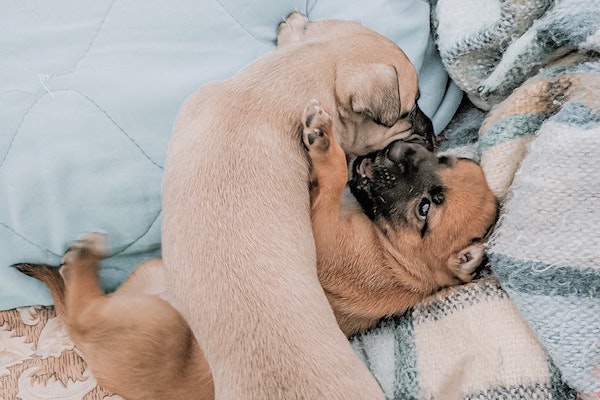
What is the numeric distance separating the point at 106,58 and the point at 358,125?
29.6 inches

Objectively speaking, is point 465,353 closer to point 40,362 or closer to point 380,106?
point 380,106

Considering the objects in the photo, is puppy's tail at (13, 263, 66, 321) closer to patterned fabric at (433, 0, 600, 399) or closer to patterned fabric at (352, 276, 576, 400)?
patterned fabric at (352, 276, 576, 400)

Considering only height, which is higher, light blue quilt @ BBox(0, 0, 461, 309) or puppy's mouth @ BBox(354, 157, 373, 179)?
light blue quilt @ BBox(0, 0, 461, 309)

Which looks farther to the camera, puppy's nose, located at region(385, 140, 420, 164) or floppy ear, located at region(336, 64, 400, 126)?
puppy's nose, located at region(385, 140, 420, 164)

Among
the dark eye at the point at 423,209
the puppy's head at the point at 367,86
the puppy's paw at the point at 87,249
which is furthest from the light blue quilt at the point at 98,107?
the dark eye at the point at 423,209

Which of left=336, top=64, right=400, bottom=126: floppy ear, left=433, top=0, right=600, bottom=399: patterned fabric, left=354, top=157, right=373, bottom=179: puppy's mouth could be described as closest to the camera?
left=433, top=0, right=600, bottom=399: patterned fabric

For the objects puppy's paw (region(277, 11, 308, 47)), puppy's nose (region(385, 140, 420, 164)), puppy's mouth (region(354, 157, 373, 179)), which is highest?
puppy's paw (region(277, 11, 308, 47))

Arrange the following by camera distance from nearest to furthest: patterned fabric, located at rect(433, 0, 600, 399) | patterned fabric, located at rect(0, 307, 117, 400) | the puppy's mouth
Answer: patterned fabric, located at rect(433, 0, 600, 399)
patterned fabric, located at rect(0, 307, 117, 400)
the puppy's mouth

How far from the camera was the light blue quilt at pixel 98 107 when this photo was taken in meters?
1.84

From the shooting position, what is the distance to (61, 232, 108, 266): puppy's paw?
6.06ft

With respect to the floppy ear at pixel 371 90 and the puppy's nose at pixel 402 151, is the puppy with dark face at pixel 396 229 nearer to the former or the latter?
the puppy's nose at pixel 402 151

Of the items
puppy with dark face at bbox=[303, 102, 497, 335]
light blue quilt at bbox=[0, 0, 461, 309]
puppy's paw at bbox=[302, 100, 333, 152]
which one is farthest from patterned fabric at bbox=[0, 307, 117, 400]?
puppy's paw at bbox=[302, 100, 333, 152]

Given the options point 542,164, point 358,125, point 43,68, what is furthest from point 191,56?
point 542,164

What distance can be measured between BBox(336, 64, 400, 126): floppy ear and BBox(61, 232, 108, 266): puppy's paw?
775 mm
